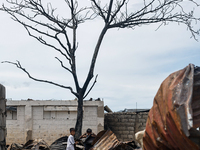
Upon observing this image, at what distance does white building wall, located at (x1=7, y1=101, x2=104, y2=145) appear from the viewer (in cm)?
1312

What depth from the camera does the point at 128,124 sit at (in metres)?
13.1

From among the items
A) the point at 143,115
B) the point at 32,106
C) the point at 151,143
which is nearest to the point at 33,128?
the point at 32,106

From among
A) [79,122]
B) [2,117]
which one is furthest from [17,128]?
[2,117]

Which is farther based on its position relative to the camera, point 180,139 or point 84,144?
point 84,144

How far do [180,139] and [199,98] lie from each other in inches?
18.1

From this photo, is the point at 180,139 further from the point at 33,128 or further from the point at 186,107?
the point at 33,128

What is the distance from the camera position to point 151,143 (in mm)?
3074

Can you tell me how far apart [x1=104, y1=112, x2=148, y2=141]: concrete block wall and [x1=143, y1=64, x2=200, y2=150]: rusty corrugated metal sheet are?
10.1m

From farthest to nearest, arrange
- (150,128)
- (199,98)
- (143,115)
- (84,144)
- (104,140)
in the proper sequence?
(143,115)
(84,144)
(104,140)
(150,128)
(199,98)

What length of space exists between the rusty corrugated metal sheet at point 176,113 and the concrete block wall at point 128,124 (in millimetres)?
10061

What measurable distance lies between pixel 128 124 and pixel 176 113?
10.9 m

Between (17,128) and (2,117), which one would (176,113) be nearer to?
(2,117)

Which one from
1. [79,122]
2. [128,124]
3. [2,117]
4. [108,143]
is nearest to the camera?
[2,117]

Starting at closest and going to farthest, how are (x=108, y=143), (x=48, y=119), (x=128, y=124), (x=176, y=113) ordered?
(x=176, y=113)
(x=108, y=143)
(x=128, y=124)
(x=48, y=119)
